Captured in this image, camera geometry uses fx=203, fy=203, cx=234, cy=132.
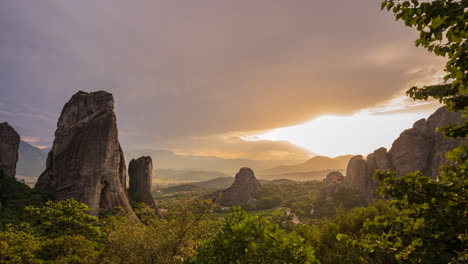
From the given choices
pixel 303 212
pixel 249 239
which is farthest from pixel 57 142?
pixel 303 212

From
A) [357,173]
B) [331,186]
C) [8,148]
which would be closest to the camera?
[8,148]

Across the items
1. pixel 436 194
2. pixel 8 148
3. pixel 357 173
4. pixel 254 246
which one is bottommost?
pixel 357 173

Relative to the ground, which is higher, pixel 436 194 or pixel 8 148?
pixel 8 148

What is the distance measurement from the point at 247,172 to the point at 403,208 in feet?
441

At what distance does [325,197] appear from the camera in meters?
92.2

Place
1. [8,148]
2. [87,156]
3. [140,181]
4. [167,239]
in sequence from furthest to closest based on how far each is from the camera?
[140,181] → [8,148] → [87,156] → [167,239]

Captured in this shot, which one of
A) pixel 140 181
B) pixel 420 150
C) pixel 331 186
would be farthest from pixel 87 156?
pixel 420 150

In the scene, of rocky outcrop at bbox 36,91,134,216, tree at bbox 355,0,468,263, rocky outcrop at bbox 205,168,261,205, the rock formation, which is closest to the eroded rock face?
the rock formation

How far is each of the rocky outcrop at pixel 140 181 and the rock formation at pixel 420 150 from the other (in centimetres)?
7490

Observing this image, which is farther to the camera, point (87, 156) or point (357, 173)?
point (357, 173)

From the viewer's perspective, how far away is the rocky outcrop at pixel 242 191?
123562 millimetres

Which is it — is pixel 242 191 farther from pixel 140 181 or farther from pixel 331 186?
pixel 140 181

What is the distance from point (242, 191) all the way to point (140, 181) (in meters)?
72.6

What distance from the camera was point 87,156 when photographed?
48.3 meters
